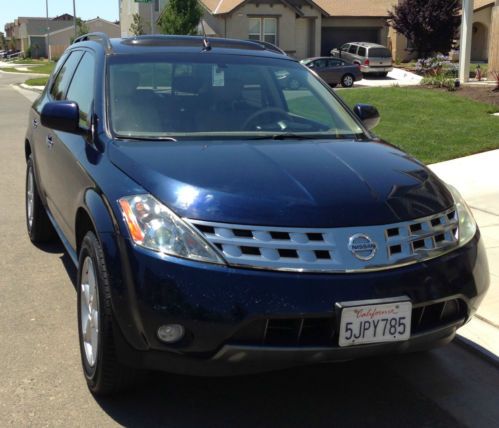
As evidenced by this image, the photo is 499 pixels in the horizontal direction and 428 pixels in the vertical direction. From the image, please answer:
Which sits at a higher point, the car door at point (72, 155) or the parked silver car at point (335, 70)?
the car door at point (72, 155)

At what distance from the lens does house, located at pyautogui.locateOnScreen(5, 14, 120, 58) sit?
3388 inches

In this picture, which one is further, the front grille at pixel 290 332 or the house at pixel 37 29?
the house at pixel 37 29

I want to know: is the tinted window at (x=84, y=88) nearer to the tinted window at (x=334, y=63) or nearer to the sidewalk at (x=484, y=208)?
the sidewalk at (x=484, y=208)

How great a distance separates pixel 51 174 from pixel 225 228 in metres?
2.35

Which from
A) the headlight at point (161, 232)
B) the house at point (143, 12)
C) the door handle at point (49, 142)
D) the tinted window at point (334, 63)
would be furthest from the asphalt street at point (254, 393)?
the house at point (143, 12)

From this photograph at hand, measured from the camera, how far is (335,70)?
30141mm

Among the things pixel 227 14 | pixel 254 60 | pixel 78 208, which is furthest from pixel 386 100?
pixel 227 14

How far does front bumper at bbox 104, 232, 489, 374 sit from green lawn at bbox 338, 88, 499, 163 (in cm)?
740

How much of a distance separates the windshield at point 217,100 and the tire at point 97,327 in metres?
0.80

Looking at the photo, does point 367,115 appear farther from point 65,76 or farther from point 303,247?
point 65,76

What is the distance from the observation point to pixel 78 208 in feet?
12.0

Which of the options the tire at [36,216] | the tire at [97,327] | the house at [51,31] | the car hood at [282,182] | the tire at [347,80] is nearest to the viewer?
the car hood at [282,182]

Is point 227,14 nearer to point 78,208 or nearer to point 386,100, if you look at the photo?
point 386,100

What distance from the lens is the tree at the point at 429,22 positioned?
34.3 meters
